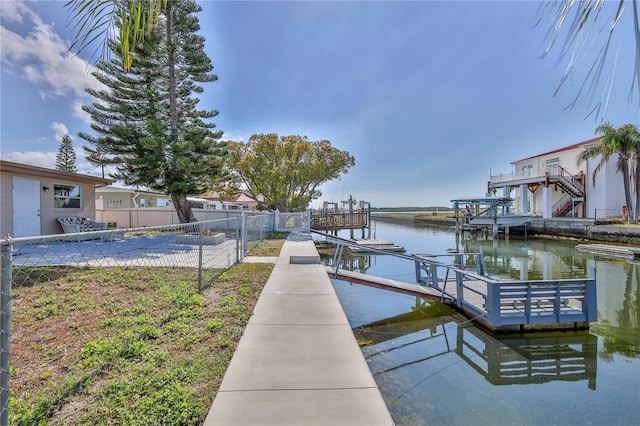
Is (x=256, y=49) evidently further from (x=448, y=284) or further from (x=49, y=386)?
(x=49, y=386)

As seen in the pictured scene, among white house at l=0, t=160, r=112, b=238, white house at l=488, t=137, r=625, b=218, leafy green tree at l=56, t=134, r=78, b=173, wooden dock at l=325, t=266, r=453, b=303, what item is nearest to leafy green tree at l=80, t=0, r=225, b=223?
white house at l=0, t=160, r=112, b=238

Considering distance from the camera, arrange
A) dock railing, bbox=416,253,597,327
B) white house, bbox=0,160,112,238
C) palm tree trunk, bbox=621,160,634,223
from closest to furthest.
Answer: dock railing, bbox=416,253,597,327
white house, bbox=0,160,112,238
palm tree trunk, bbox=621,160,634,223

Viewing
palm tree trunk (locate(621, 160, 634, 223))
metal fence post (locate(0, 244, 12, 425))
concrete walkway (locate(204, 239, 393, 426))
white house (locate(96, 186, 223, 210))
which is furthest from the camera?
palm tree trunk (locate(621, 160, 634, 223))

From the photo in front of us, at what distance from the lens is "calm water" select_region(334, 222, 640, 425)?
418cm

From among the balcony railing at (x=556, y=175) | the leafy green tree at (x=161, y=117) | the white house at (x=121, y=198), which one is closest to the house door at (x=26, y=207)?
the leafy green tree at (x=161, y=117)

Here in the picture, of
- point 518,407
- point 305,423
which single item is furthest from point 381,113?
point 305,423

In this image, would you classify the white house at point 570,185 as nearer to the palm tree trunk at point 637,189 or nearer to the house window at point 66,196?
the palm tree trunk at point 637,189

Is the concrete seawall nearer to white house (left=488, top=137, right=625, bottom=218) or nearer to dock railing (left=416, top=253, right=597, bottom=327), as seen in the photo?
white house (left=488, top=137, right=625, bottom=218)

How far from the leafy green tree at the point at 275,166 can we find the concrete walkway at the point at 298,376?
2027 centimetres

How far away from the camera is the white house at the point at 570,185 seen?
2711cm

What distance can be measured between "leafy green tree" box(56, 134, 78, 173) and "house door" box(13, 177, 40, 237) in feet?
135

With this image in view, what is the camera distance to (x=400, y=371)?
5.26 m

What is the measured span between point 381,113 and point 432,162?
11.7 metres

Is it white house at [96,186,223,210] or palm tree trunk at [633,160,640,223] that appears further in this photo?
palm tree trunk at [633,160,640,223]
